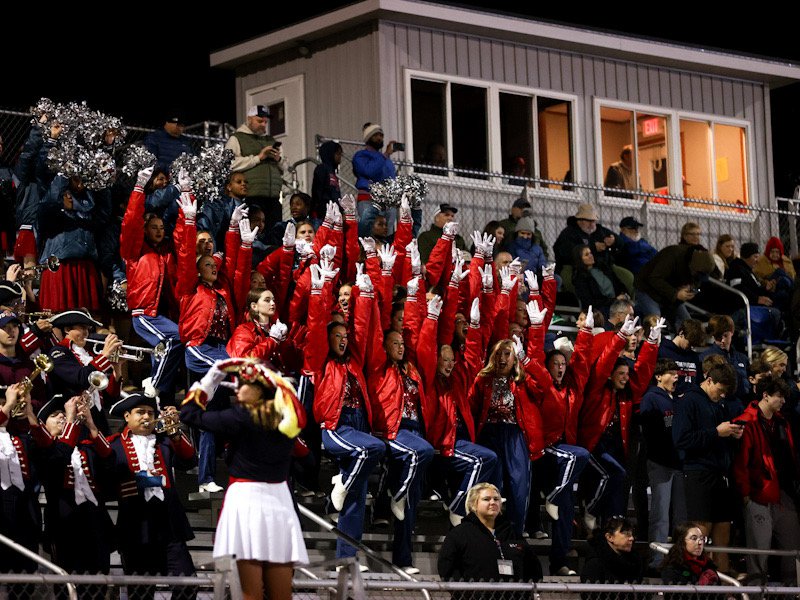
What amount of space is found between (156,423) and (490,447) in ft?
9.22

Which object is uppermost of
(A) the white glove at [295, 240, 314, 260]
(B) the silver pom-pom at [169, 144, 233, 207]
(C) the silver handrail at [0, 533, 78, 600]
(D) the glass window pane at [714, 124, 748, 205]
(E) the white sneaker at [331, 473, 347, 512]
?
(D) the glass window pane at [714, 124, 748, 205]

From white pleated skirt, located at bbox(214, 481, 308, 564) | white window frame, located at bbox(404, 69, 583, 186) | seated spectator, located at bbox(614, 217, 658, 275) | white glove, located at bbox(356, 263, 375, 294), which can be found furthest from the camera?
white window frame, located at bbox(404, 69, 583, 186)

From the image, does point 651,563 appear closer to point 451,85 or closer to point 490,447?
point 490,447

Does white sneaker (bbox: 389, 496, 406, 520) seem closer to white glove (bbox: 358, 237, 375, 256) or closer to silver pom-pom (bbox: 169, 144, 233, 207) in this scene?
white glove (bbox: 358, 237, 375, 256)

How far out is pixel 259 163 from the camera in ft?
44.9

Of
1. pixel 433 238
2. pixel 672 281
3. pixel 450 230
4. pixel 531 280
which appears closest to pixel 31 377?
pixel 450 230

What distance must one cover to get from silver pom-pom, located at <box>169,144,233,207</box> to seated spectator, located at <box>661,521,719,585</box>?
4.80 m

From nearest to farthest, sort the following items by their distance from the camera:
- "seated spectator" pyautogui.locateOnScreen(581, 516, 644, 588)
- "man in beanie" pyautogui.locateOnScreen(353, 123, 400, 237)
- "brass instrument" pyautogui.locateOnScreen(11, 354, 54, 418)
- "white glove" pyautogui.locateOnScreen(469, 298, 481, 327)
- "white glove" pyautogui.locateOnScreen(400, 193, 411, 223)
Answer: "brass instrument" pyautogui.locateOnScreen(11, 354, 54, 418)
"seated spectator" pyautogui.locateOnScreen(581, 516, 644, 588)
"white glove" pyautogui.locateOnScreen(469, 298, 481, 327)
"white glove" pyautogui.locateOnScreen(400, 193, 411, 223)
"man in beanie" pyautogui.locateOnScreen(353, 123, 400, 237)

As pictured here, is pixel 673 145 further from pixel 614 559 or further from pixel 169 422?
pixel 169 422

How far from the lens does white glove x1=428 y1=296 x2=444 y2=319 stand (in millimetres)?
11664

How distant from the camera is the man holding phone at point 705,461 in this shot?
39.3 ft

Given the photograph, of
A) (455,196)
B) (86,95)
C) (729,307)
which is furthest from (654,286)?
(86,95)

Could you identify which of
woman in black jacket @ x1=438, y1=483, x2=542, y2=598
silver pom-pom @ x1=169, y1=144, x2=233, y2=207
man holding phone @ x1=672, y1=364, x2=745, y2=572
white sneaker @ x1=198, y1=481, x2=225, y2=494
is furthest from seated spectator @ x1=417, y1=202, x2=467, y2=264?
woman in black jacket @ x1=438, y1=483, x2=542, y2=598

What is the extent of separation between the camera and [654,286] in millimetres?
15531
